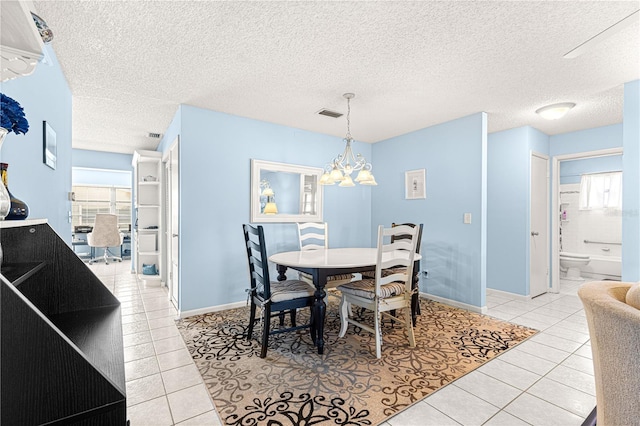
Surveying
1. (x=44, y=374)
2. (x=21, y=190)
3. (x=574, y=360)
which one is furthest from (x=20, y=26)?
(x=574, y=360)

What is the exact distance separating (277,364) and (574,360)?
2.39m

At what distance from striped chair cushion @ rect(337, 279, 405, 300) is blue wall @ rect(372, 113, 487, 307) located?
4.86ft

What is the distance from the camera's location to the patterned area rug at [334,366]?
178 centimetres

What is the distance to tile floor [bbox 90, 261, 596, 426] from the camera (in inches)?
67.3

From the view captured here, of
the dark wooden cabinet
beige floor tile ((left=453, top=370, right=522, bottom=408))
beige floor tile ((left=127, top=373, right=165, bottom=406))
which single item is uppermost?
the dark wooden cabinet

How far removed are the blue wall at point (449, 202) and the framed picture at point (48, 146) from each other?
13.2ft

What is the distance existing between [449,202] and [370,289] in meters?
2.04

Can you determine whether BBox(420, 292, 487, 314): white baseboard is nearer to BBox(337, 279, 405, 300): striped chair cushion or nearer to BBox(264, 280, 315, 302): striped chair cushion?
BBox(337, 279, 405, 300): striped chair cushion

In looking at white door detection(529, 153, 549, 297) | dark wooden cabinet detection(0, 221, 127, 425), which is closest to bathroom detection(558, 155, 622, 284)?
white door detection(529, 153, 549, 297)

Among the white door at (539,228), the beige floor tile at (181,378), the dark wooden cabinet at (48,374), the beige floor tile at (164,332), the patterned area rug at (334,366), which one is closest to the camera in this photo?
the dark wooden cabinet at (48,374)

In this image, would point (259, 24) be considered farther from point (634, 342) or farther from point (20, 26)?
point (634, 342)

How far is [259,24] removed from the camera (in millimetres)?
1940

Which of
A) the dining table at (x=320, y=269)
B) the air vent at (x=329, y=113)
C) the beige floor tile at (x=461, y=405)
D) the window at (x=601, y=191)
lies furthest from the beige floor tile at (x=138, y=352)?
the window at (x=601, y=191)

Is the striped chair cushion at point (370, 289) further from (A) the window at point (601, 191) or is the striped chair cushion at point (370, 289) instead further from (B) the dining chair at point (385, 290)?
(A) the window at point (601, 191)
